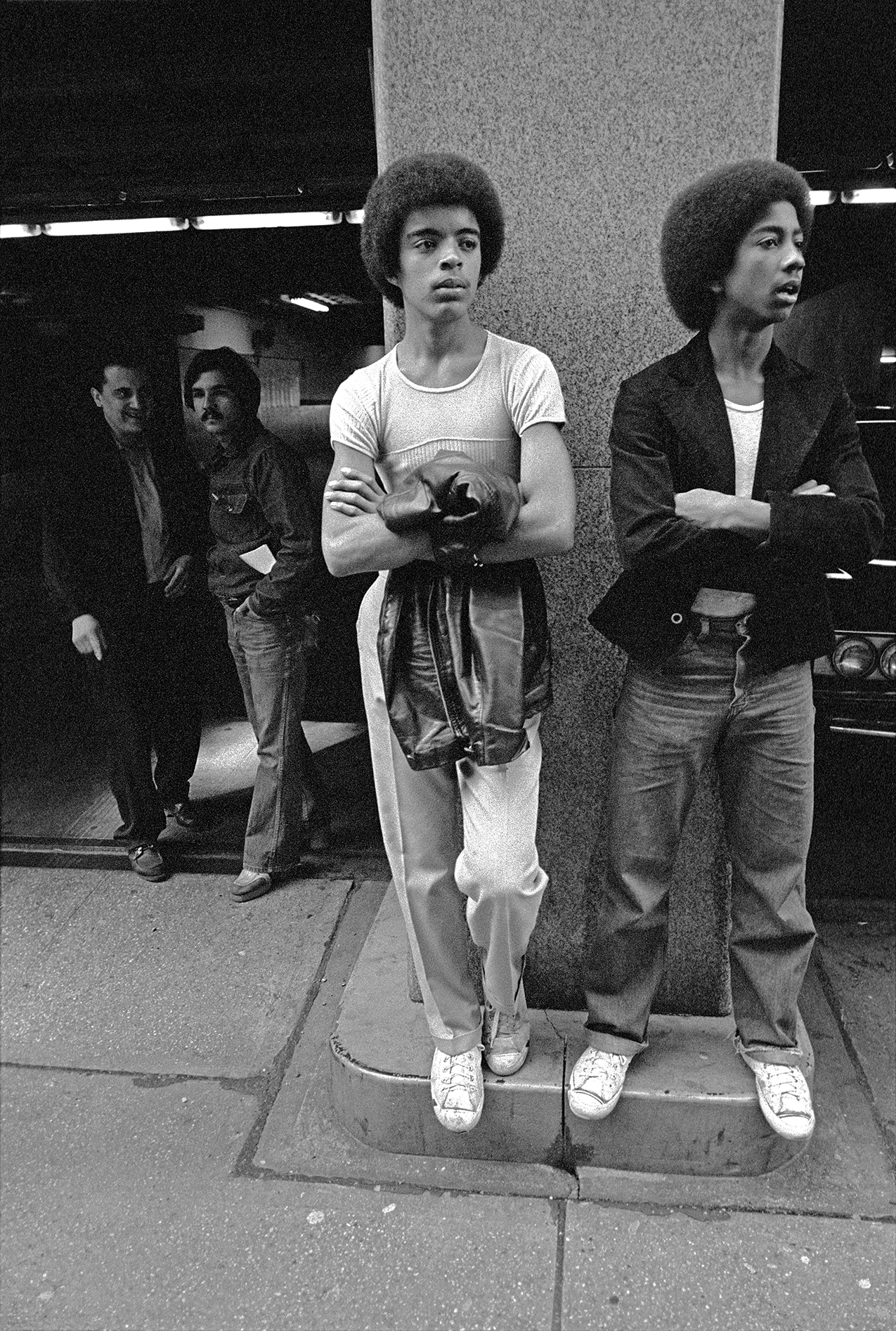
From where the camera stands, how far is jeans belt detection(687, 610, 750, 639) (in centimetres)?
226

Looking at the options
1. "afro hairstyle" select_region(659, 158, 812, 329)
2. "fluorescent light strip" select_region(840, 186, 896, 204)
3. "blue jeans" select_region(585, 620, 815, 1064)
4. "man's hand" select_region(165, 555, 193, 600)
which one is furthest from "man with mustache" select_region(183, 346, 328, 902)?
"fluorescent light strip" select_region(840, 186, 896, 204)

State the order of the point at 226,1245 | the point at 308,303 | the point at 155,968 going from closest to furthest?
the point at 226,1245, the point at 155,968, the point at 308,303

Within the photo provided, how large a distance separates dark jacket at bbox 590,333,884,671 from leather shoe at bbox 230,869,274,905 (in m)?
2.31

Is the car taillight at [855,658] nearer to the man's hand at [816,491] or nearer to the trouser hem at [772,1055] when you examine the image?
the trouser hem at [772,1055]

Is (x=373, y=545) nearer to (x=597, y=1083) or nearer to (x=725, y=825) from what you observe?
(x=725, y=825)

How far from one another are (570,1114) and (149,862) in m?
2.31

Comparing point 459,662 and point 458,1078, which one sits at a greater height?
point 459,662

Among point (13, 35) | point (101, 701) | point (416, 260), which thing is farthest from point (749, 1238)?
point (13, 35)

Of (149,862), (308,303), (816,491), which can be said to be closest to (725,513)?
(816,491)

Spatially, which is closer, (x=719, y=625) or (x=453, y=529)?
(x=453, y=529)

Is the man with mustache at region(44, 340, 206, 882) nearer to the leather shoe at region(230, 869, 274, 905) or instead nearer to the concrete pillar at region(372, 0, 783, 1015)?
the leather shoe at region(230, 869, 274, 905)

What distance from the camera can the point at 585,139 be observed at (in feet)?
8.23

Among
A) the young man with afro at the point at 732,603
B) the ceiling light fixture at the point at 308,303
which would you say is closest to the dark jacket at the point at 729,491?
the young man with afro at the point at 732,603

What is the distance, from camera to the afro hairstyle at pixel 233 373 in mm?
3826
